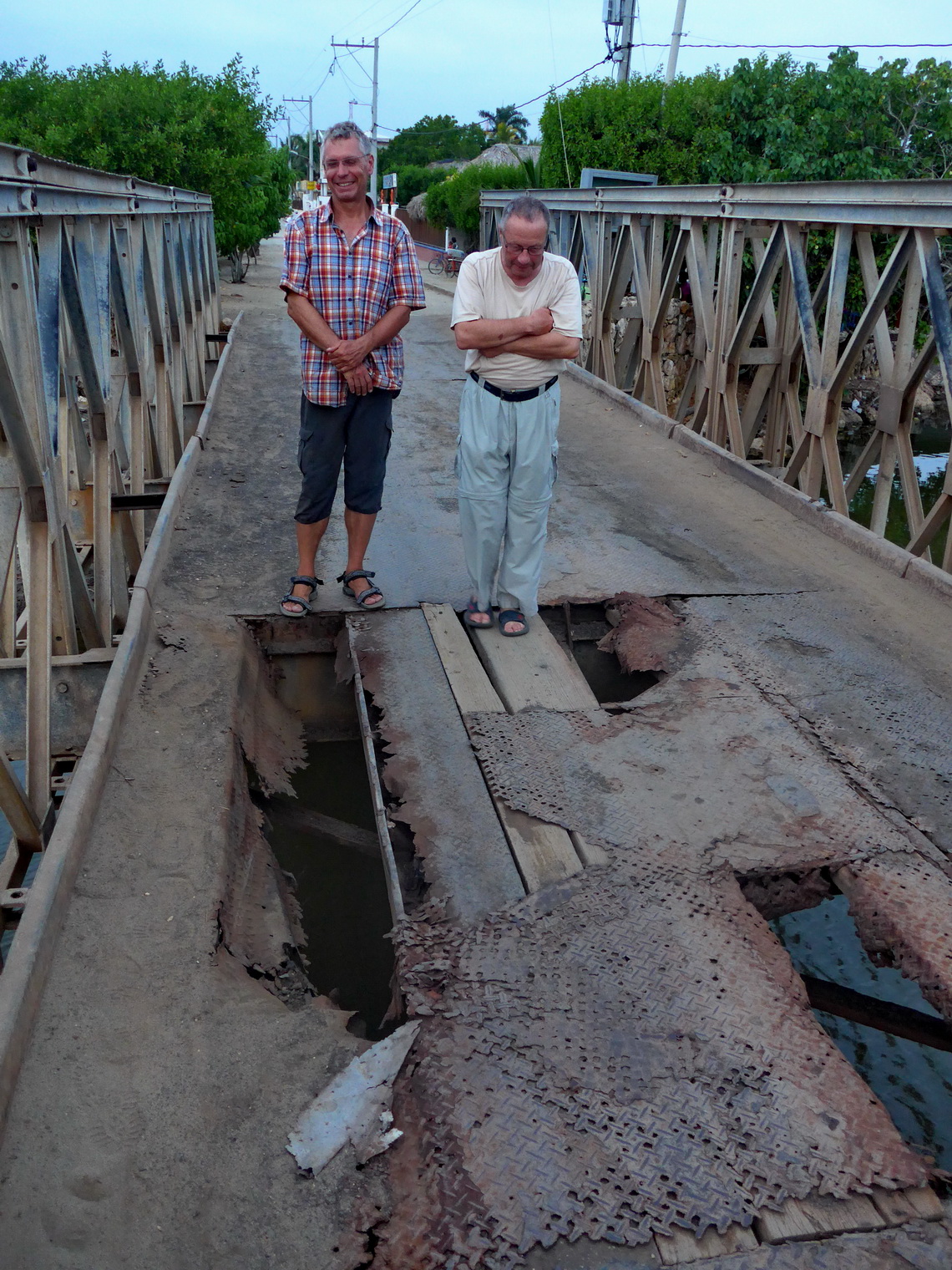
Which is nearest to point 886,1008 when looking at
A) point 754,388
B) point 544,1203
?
point 544,1203

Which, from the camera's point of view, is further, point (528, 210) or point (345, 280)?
point (345, 280)

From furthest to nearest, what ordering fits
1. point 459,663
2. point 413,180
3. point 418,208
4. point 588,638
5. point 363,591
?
point 413,180 < point 418,208 < point 588,638 < point 363,591 < point 459,663

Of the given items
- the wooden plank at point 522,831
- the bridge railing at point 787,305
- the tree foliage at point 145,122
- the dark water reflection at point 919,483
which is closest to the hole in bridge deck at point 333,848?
the wooden plank at point 522,831

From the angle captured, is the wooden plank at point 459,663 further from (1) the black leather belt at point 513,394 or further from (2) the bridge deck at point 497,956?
(1) the black leather belt at point 513,394

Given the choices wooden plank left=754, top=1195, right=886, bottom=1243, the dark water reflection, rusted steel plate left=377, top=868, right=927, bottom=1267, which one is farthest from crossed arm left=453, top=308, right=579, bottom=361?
the dark water reflection

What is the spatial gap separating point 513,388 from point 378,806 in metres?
1.63

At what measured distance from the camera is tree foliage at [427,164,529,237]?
84.1 feet

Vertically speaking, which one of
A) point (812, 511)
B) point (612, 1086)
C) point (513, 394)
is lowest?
point (612, 1086)

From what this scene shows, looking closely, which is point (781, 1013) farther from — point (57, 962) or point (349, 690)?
point (349, 690)

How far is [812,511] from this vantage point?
535 cm

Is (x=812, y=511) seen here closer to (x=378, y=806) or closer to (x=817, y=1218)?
(x=378, y=806)

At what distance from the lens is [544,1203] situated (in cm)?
181

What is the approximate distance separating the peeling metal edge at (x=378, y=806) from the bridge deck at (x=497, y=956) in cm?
7

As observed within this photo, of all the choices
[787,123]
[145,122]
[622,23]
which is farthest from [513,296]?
[622,23]
